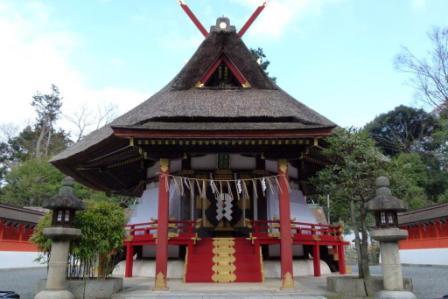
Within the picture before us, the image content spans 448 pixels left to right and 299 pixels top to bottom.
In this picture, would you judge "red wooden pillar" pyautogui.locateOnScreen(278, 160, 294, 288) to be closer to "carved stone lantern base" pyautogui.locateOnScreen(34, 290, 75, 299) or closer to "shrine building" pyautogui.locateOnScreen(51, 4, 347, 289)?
"shrine building" pyautogui.locateOnScreen(51, 4, 347, 289)

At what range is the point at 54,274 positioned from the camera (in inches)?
344

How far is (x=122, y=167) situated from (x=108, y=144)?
8.43 ft

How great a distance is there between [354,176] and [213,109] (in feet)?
17.1

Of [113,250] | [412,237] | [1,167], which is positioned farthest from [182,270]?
[1,167]

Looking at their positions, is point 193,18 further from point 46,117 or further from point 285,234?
point 46,117

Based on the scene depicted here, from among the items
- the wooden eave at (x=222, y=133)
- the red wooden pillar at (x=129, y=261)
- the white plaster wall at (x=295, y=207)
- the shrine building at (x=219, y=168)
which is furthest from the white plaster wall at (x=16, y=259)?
the white plaster wall at (x=295, y=207)

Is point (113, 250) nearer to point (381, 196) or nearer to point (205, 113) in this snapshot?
point (205, 113)

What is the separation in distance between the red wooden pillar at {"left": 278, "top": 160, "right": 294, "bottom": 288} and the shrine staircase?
63.1 inches

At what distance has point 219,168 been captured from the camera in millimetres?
13711

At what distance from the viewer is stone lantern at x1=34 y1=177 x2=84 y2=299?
8.66m

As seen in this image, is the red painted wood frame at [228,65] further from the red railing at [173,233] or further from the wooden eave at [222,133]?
the red railing at [173,233]

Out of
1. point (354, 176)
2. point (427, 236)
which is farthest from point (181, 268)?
point (427, 236)

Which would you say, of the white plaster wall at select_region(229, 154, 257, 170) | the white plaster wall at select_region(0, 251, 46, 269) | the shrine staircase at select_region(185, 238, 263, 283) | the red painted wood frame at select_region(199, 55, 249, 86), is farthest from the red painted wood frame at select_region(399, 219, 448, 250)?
the white plaster wall at select_region(0, 251, 46, 269)

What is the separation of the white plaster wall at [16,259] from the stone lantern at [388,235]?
25194 mm
